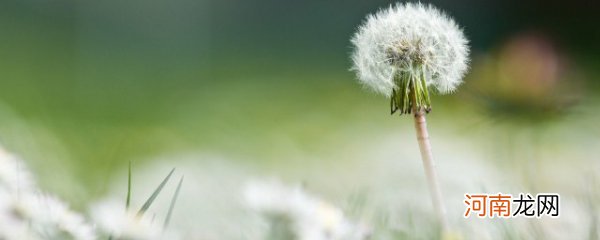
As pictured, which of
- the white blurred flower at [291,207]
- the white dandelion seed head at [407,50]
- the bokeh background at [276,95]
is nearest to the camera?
the white blurred flower at [291,207]

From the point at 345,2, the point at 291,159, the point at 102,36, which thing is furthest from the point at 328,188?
the point at 102,36

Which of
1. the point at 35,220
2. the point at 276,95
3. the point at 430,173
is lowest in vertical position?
the point at 35,220

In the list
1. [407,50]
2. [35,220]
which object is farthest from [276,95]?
[35,220]

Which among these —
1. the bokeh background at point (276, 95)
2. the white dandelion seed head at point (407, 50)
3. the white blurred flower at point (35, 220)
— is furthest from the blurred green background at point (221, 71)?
the white blurred flower at point (35, 220)

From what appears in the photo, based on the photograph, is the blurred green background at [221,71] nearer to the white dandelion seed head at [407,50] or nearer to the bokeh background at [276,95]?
the bokeh background at [276,95]

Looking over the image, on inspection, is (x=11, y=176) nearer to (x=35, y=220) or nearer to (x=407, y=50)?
(x=35, y=220)

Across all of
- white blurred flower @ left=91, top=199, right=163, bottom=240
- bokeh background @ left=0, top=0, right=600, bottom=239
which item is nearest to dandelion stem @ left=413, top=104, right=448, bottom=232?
white blurred flower @ left=91, top=199, right=163, bottom=240

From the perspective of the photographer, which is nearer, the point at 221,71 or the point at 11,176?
the point at 11,176
